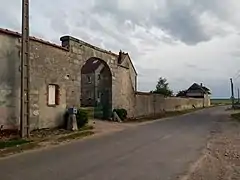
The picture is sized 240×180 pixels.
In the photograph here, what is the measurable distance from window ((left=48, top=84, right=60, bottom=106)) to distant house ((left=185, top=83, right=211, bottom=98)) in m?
89.3

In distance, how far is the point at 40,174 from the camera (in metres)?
7.50

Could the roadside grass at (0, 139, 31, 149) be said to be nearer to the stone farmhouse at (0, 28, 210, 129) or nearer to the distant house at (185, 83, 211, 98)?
the stone farmhouse at (0, 28, 210, 129)

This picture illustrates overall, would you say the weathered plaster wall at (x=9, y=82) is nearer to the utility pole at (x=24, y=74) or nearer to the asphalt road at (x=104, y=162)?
the utility pole at (x=24, y=74)

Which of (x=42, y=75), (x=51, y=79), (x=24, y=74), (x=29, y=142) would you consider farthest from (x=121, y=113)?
(x=29, y=142)

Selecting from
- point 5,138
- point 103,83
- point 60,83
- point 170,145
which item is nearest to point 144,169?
point 170,145

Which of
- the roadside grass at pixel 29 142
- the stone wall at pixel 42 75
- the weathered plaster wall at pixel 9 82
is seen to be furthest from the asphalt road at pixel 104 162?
the stone wall at pixel 42 75

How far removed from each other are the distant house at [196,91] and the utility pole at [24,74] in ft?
306

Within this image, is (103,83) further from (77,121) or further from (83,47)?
(77,121)

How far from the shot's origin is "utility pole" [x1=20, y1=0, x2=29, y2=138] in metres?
13.9

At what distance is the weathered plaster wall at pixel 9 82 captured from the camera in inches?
566

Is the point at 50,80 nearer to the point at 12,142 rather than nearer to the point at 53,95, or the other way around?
the point at 53,95

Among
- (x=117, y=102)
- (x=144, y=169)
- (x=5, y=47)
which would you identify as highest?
(x=5, y=47)

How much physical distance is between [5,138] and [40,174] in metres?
6.54

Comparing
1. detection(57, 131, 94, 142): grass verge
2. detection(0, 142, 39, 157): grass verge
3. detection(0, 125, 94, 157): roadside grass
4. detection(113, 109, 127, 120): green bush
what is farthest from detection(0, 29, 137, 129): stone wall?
detection(113, 109, 127, 120): green bush
